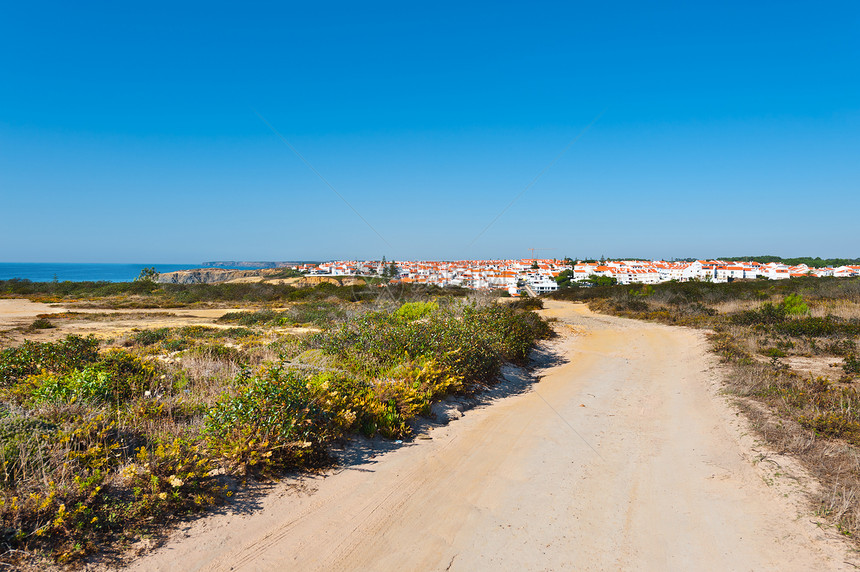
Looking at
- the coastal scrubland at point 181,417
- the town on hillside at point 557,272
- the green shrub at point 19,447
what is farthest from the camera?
the town on hillside at point 557,272

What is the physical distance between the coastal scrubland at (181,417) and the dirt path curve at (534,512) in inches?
15.4

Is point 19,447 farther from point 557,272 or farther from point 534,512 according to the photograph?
point 557,272

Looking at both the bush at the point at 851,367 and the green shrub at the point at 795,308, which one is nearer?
the bush at the point at 851,367

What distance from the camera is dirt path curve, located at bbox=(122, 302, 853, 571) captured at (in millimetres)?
3158

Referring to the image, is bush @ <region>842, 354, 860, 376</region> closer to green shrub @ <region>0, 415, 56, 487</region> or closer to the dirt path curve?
the dirt path curve

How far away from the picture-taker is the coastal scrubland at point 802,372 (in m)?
4.51

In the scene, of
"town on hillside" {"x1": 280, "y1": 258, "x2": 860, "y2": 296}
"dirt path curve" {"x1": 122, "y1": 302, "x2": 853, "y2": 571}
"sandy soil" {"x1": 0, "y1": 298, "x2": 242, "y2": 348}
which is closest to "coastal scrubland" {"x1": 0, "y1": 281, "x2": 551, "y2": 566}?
"dirt path curve" {"x1": 122, "y1": 302, "x2": 853, "y2": 571}

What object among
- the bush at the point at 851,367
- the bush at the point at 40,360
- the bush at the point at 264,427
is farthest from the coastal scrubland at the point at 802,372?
the bush at the point at 40,360

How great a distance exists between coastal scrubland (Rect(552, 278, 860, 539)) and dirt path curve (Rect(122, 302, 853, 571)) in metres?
0.51

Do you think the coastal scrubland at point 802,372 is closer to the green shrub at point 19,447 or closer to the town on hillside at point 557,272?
the green shrub at point 19,447

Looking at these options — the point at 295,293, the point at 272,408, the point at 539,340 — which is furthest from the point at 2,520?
the point at 295,293

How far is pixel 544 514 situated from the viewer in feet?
12.6

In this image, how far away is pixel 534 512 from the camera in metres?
3.86

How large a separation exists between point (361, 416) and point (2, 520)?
3219 millimetres
